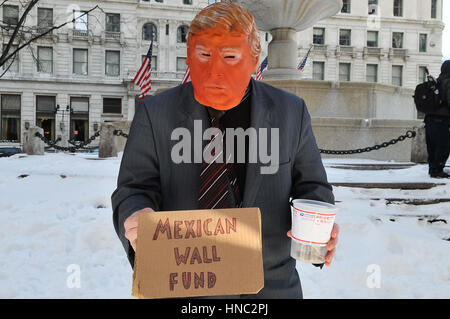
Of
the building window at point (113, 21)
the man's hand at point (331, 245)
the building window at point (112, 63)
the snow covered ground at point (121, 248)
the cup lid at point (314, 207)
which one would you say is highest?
the building window at point (113, 21)

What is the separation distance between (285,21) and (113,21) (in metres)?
28.1

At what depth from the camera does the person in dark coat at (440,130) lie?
646 cm

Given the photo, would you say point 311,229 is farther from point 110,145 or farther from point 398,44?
point 398,44

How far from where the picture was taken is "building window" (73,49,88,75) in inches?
1378

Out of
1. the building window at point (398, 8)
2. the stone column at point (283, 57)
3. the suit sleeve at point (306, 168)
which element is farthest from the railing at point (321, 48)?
the suit sleeve at point (306, 168)

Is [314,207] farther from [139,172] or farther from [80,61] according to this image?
[80,61]

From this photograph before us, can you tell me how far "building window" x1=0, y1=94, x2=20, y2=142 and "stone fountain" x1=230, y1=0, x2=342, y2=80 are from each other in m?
30.0

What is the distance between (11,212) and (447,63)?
714cm

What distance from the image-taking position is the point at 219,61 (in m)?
1.42

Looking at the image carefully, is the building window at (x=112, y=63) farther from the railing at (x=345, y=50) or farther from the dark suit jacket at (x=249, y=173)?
the dark suit jacket at (x=249, y=173)

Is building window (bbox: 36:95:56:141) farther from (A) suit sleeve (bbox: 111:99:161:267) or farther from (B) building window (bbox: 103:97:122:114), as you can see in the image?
(A) suit sleeve (bbox: 111:99:161:267)

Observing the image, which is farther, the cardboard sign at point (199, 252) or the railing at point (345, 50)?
the railing at point (345, 50)

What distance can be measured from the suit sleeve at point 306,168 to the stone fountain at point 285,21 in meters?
9.42
